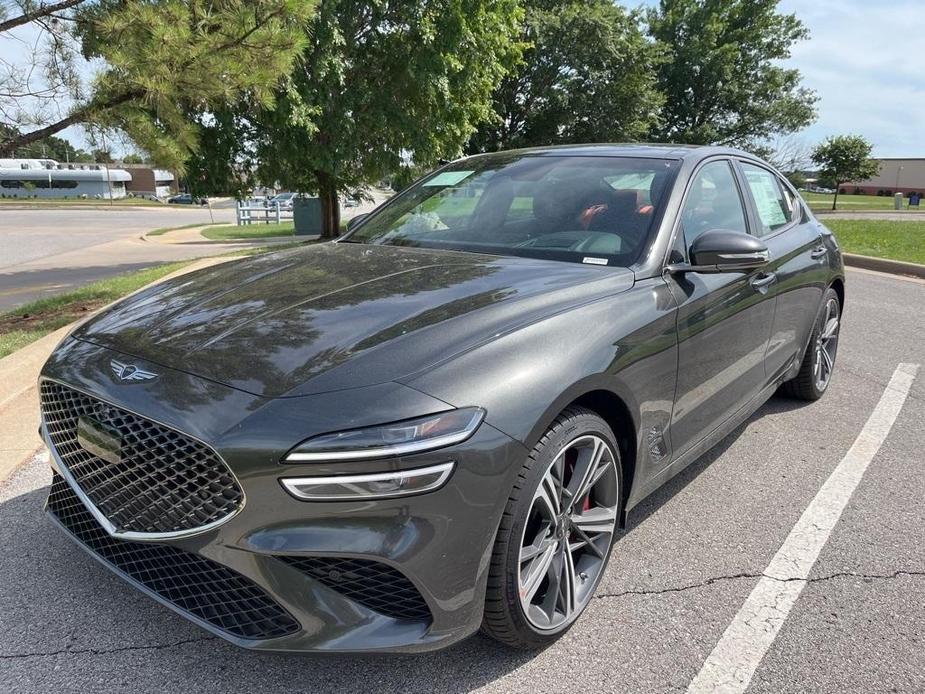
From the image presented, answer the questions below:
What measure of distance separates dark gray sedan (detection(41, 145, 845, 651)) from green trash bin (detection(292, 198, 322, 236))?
72.4 ft

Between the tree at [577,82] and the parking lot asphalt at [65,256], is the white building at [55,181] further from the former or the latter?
the tree at [577,82]

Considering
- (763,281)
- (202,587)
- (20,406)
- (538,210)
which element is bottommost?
(20,406)

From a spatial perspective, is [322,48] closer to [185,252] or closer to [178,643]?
[185,252]

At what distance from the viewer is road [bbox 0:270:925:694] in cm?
224

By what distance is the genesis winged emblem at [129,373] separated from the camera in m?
2.20

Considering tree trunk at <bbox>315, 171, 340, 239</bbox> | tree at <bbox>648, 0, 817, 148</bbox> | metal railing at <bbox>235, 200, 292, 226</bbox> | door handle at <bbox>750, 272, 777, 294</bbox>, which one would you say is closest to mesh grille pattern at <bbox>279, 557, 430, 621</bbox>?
door handle at <bbox>750, 272, 777, 294</bbox>

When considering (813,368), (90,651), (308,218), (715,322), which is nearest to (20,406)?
(90,651)

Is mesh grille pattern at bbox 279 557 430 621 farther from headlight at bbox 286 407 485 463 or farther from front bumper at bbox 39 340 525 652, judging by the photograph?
headlight at bbox 286 407 485 463

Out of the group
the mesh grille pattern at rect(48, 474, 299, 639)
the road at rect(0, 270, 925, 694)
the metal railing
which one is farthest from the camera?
the metal railing

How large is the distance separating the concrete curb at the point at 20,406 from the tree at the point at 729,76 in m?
37.3

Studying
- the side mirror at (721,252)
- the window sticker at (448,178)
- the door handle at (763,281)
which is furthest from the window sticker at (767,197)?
the window sticker at (448,178)

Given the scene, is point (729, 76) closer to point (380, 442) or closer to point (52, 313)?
point (52, 313)

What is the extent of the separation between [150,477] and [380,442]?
0.72 m

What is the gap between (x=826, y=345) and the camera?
5020 mm
